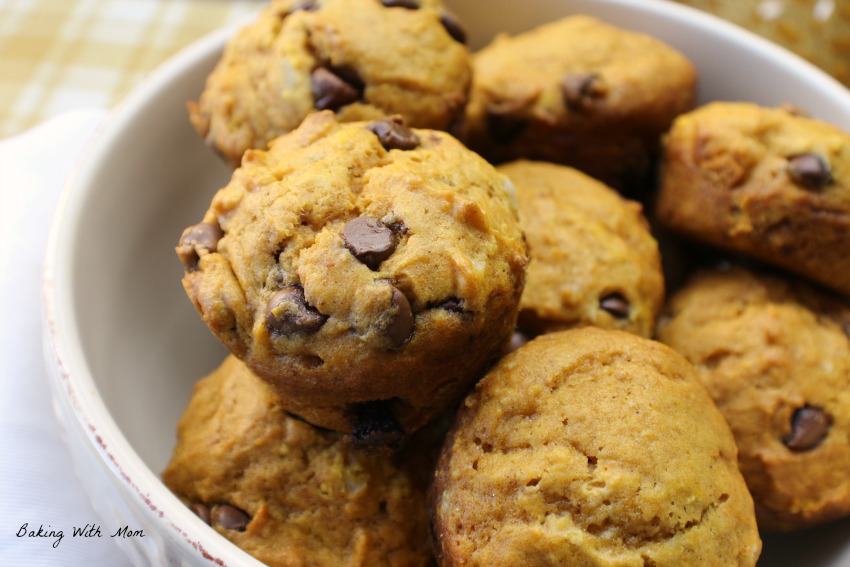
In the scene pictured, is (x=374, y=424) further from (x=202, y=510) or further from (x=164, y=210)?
(x=164, y=210)

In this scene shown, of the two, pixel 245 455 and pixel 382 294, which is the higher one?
pixel 382 294

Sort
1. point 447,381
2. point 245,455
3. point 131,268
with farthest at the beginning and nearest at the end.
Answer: point 131,268 → point 245,455 → point 447,381

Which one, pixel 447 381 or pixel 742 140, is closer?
pixel 447 381

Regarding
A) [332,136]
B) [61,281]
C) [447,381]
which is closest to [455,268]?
[447,381]

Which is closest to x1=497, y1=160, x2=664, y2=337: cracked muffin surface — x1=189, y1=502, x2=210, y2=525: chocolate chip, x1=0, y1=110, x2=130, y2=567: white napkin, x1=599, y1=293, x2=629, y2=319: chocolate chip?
x1=599, y1=293, x2=629, y2=319: chocolate chip

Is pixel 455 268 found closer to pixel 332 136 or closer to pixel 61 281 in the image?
pixel 332 136

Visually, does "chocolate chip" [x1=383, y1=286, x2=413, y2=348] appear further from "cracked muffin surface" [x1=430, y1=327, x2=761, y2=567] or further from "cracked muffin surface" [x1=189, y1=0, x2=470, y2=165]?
"cracked muffin surface" [x1=189, y1=0, x2=470, y2=165]
